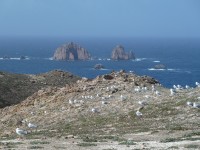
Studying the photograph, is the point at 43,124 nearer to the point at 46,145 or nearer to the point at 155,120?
the point at 155,120

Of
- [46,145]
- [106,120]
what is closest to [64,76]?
[106,120]

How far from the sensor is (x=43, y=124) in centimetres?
3759

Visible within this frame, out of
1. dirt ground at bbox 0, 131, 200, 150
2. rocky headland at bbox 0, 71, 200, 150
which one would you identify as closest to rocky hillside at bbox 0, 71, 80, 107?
rocky headland at bbox 0, 71, 200, 150

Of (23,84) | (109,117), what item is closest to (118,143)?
(109,117)

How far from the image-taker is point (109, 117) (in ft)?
119

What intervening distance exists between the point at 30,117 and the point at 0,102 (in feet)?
93.8

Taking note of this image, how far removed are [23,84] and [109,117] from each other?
48.9m

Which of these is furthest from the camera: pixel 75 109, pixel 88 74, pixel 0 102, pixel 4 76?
pixel 88 74

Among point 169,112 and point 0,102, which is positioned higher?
Answer: point 169,112

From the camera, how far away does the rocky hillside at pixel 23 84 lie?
73750 millimetres

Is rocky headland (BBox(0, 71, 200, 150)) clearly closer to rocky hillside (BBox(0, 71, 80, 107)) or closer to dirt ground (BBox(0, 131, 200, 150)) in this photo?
dirt ground (BBox(0, 131, 200, 150))

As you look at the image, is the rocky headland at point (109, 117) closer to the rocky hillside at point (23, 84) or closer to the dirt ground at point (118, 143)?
the dirt ground at point (118, 143)

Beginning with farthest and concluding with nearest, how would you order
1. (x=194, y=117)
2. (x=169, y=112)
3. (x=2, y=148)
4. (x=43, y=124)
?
(x=43, y=124) → (x=169, y=112) → (x=194, y=117) → (x=2, y=148)

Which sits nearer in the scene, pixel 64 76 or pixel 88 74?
pixel 64 76
